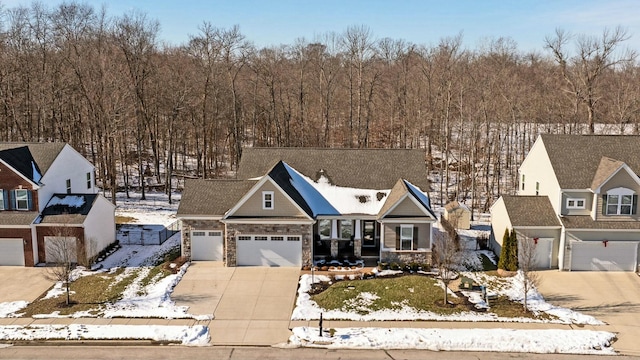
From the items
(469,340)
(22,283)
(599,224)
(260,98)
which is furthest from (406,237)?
(260,98)

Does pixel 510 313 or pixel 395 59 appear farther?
pixel 395 59

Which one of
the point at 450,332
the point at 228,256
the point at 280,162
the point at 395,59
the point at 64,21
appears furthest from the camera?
the point at 395,59

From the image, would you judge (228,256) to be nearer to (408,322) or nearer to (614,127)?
(408,322)

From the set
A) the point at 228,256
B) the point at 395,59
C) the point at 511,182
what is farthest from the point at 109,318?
the point at 395,59

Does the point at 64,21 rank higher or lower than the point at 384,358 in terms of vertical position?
higher

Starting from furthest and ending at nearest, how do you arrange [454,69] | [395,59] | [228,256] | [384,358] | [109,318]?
[395,59]
[454,69]
[228,256]
[109,318]
[384,358]

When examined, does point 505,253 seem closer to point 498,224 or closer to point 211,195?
point 498,224

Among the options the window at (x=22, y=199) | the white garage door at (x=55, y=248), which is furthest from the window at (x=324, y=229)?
the window at (x=22, y=199)
